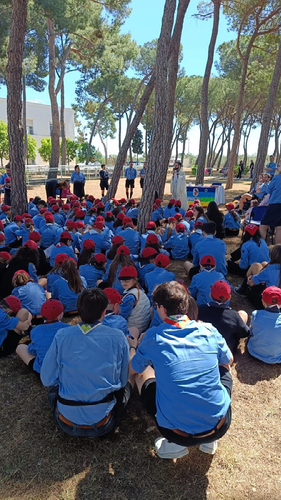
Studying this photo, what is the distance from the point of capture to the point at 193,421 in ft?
6.73

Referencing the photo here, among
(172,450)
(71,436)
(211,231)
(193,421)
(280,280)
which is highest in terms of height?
(211,231)

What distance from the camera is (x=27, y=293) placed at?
13.2 ft

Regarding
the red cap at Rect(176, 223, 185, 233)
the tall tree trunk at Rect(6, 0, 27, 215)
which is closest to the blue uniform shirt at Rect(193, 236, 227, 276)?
the red cap at Rect(176, 223, 185, 233)

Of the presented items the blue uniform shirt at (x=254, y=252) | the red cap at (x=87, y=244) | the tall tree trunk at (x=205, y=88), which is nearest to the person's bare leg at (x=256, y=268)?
the blue uniform shirt at (x=254, y=252)

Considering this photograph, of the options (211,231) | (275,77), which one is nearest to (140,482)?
(211,231)

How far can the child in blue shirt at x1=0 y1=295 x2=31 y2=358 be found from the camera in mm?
3484

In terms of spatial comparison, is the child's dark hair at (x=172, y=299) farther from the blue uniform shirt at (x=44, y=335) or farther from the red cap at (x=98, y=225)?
the red cap at (x=98, y=225)

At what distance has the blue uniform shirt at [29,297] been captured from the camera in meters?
4.01

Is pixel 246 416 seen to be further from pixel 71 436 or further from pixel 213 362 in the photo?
pixel 71 436

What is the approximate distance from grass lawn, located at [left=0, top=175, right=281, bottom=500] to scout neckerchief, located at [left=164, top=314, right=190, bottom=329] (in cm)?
109

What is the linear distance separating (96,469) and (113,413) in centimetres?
37

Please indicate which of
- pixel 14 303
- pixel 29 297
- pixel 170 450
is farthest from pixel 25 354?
pixel 170 450

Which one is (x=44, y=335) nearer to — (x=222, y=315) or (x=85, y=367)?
(x=85, y=367)

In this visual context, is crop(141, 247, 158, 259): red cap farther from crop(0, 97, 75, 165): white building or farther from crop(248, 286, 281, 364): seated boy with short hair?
crop(0, 97, 75, 165): white building
